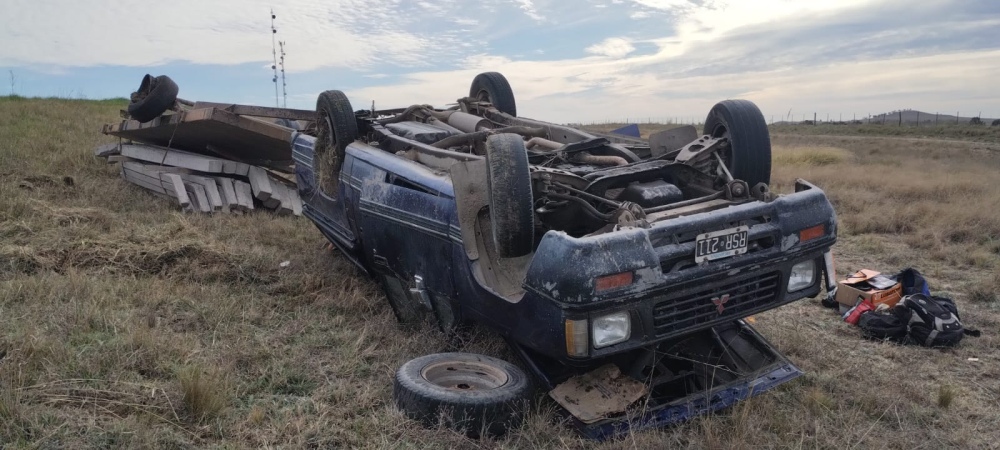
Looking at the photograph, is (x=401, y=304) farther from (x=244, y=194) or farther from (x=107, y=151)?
(x=107, y=151)

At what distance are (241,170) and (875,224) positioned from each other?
7.86 meters

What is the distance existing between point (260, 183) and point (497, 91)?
137 inches

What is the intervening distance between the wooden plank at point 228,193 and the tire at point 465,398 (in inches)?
216

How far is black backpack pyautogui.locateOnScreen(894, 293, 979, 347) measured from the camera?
4.57 meters

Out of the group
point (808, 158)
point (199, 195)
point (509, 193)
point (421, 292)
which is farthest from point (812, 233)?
point (808, 158)

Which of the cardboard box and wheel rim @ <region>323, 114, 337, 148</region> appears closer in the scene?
the cardboard box

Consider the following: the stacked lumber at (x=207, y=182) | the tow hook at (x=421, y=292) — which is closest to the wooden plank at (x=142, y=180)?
the stacked lumber at (x=207, y=182)

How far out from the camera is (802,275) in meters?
3.56

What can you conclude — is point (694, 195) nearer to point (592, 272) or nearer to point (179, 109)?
point (592, 272)

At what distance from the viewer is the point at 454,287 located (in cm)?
375

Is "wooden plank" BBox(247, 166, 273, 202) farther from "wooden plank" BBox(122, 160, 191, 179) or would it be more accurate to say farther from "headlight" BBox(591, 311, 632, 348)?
"headlight" BBox(591, 311, 632, 348)

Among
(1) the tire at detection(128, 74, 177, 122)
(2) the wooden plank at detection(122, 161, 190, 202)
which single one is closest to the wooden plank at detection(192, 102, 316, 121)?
(1) the tire at detection(128, 74, 177, 122)

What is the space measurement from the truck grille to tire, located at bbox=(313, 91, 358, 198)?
2.96m

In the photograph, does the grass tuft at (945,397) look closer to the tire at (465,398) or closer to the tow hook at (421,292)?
the tire at (465,398)
